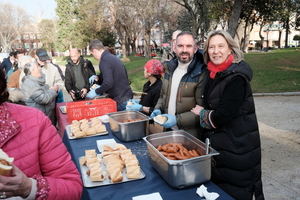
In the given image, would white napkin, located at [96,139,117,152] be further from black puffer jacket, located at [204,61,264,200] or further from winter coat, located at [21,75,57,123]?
winter coat, located at [21,75,57,123]

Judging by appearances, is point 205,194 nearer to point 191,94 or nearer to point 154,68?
point 191,94

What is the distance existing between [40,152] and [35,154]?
0.08ft

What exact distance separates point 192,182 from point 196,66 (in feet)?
3.87

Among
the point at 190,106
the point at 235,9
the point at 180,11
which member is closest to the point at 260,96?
the point at 235,9

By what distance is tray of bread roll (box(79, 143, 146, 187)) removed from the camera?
1.73 metres

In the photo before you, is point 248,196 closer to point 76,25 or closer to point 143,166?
point 143,166

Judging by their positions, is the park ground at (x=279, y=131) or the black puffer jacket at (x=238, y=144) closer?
the black puffer jacket at (x=238, y=144)

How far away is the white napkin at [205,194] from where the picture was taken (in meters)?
1.51

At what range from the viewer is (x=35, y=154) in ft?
3.74

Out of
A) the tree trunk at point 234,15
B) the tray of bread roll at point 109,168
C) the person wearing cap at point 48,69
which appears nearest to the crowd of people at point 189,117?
the tray of bread roll at point 109,168

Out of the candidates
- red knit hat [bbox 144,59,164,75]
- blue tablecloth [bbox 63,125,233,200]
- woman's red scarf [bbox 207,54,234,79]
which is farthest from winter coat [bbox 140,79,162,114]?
blue tablecloth [bbox 63,125,233,200]

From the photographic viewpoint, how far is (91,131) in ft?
9.08

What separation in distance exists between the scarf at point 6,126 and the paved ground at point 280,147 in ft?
9.78

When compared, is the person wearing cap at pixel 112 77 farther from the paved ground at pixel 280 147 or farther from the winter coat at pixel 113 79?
the paved ground at pixel 280 147
